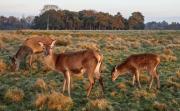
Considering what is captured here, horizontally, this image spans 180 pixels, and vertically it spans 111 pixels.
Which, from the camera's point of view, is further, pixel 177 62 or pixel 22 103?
→ pixel 177 62

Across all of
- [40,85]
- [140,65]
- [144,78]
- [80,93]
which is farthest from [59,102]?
[144,78]

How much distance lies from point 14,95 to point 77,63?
2.84m

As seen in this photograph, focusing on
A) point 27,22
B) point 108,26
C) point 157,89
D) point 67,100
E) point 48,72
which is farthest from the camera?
point 27,22

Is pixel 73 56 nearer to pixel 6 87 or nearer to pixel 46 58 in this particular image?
pixel 46 58

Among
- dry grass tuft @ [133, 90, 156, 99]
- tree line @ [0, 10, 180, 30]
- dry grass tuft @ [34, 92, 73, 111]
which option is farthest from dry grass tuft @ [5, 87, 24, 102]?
tree line @ [0, 10, 180, 30]

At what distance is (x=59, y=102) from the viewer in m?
14.1

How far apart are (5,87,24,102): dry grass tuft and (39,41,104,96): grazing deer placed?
186 cm

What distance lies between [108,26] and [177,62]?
90293 millimetres

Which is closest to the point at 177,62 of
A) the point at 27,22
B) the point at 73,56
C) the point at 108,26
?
the point at 73,56

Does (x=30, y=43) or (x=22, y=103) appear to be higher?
(x=30, y=43)

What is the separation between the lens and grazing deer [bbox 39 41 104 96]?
15438 mm

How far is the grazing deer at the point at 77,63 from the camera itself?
50.6 ft

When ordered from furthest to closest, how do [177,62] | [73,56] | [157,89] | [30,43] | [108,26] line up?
1. [108,26]
2. [177,62]
3. [30,43]
4. [157,89]
5. [73,56]

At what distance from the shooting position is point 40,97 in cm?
1434
